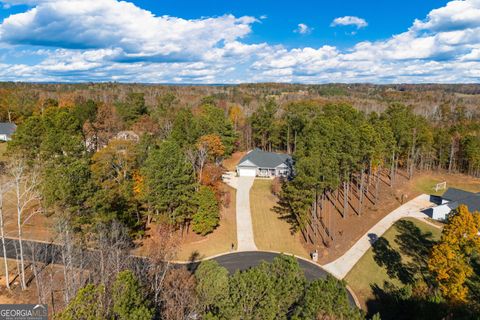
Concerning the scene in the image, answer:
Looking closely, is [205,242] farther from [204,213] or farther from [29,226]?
[29,226]

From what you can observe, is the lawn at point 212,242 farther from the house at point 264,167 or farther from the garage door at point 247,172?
the house at point 264,167

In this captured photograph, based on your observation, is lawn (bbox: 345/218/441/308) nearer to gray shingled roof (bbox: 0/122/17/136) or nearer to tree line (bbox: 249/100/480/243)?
tree line (bbox: 249/100/480/243)

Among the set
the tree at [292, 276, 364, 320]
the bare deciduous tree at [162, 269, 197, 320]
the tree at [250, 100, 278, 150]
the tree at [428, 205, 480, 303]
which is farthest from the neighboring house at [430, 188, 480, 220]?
the bare deciduous tree at [162, 269, 197, 320]

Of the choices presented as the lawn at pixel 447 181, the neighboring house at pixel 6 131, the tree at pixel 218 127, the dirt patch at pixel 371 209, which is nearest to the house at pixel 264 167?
the tree at pixel 218 127

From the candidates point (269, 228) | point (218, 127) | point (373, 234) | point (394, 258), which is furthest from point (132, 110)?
point (394, 258)

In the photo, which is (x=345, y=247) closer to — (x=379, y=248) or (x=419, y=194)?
(x=379, y=248)
